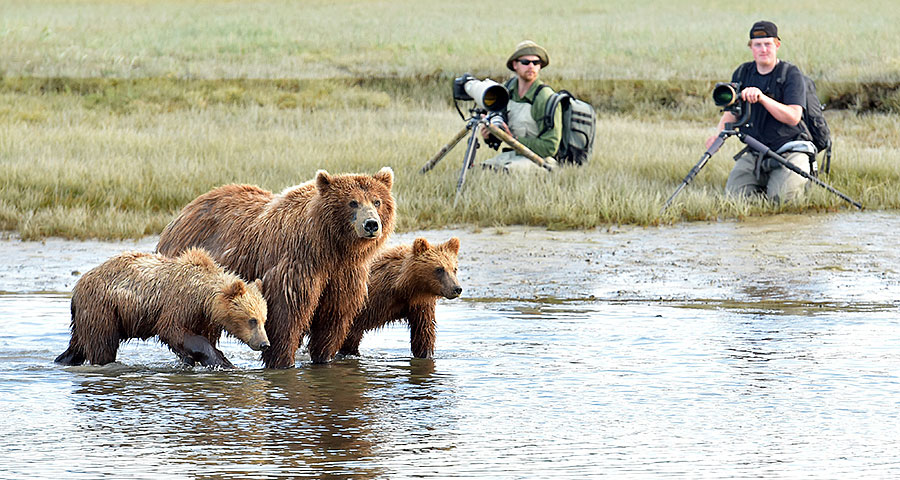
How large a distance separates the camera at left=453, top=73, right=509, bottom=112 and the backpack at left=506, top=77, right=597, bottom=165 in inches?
15.9

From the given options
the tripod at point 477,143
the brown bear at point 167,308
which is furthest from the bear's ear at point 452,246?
the tripod at point 477,143

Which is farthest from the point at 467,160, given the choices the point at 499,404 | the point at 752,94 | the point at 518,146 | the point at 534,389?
the point at 499,404

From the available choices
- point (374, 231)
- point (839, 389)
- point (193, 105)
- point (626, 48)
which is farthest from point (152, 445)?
point (626, 48)

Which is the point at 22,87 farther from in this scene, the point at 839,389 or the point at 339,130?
the point at 839,389

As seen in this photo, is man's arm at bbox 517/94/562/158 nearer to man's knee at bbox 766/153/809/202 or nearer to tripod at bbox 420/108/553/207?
tripod at bbox 420/108/553/207

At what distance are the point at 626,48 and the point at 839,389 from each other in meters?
25.9

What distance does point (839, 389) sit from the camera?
6418 mm

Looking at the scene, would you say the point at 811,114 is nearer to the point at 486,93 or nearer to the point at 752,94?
the point at 752,94

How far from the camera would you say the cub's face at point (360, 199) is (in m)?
6.73

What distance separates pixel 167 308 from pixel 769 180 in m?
7.59

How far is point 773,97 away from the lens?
486 inches

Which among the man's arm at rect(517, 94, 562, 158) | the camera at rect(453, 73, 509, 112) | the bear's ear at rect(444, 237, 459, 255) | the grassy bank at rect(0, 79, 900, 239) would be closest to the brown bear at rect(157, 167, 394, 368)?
the bear's ear at rect(444, 237, 459, 255)

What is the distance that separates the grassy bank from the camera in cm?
1235

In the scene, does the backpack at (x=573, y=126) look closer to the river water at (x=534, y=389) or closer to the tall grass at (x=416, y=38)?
the river water at (x=534, y=389)
